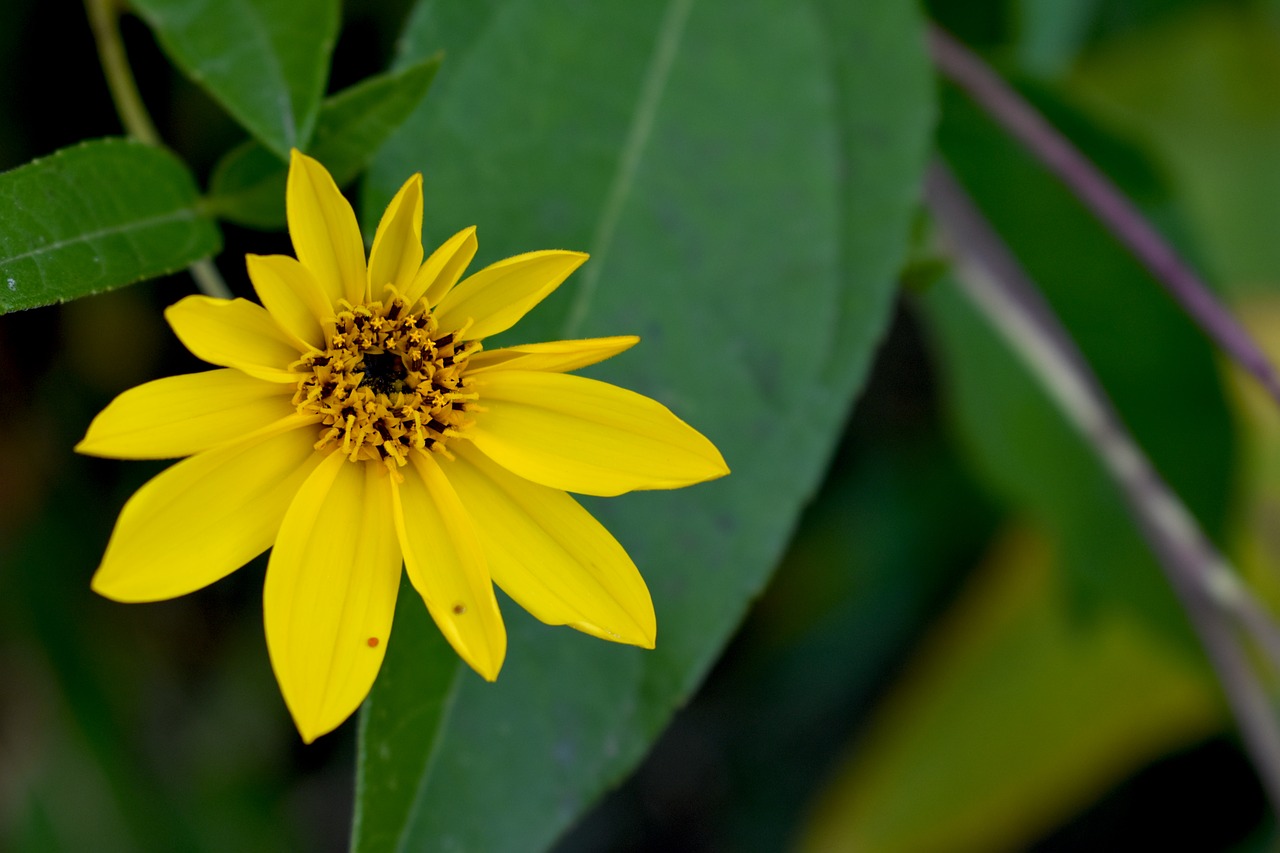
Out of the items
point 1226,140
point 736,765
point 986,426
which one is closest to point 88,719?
point 736,765

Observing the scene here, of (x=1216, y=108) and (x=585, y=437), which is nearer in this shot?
(x=585, y=437)

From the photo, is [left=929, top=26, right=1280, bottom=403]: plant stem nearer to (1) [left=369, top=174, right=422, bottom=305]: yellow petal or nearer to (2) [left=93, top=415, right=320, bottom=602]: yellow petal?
(1) [left=369, top=174, right=422, bottom=305]: yellow petal

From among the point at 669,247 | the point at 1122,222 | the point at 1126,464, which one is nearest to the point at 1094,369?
the point at 1126,464

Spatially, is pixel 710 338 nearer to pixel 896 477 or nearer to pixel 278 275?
pixel 278 275

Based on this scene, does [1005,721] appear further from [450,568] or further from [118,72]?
[118,72]

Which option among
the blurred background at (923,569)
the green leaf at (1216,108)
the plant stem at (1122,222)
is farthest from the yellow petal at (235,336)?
the green leaf at (1216,108)
